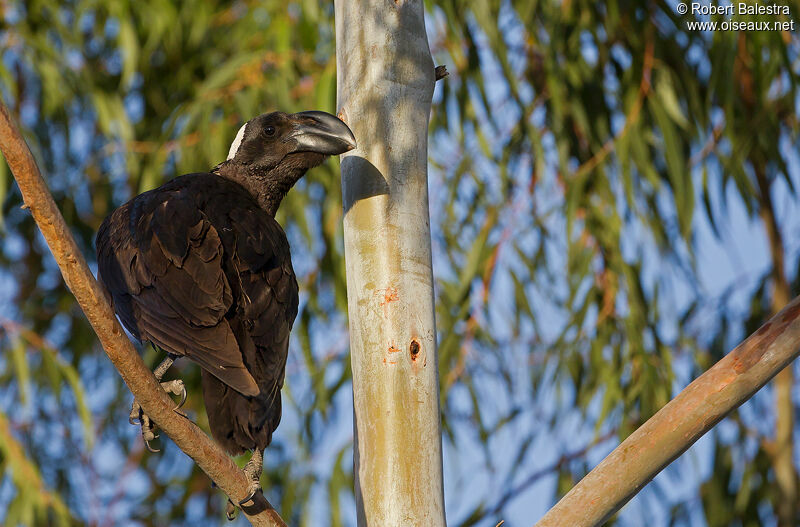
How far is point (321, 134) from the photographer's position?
2.49m

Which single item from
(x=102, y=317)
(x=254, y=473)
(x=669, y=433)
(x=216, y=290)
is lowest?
(x=254, y=473)

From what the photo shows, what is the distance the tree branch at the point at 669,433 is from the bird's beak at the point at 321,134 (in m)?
0.77

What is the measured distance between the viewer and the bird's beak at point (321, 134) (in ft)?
6.83

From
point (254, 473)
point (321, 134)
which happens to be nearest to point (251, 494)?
point (254, 473)

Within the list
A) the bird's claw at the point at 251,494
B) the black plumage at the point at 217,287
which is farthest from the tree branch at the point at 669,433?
the black plumage at the point at 217,287

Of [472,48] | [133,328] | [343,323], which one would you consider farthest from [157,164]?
[133,328]


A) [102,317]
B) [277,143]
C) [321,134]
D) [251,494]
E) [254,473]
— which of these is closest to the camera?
[102,317]

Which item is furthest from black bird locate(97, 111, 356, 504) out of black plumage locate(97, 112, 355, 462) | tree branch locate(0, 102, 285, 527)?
tree branch locate(0, 102, 285, 527)

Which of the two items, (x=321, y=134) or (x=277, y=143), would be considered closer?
(x=321, y=134)

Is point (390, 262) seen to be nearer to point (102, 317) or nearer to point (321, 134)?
point (102, 317)

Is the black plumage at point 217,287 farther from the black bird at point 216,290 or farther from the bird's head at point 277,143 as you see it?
the bird's head at point 277,143

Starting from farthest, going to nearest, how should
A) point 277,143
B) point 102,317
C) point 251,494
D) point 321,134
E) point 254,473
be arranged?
point 277,143
point 321,134
point 254,473
point 251,494
point 102,317

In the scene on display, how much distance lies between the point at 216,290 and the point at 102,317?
0.54 m

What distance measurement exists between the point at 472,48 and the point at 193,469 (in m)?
2.11
